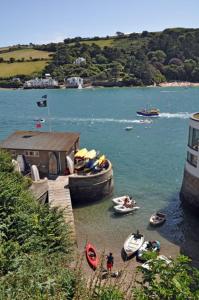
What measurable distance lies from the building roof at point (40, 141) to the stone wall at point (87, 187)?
154 inches

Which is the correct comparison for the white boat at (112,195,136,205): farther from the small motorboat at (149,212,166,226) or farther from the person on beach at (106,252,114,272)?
the person on beach at (106,252,114,272)

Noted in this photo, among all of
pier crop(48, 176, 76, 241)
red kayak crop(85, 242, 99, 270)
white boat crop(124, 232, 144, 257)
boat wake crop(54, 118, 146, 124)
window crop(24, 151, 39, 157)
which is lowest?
boat wake crop(54, 118, 146, 124)

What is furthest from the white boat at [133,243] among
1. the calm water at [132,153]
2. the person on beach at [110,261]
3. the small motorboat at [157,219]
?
the small motorboat at [157,219]

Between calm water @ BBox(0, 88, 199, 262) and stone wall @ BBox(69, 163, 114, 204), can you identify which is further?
stone wall @ BBox(69, 163, 114, 204)

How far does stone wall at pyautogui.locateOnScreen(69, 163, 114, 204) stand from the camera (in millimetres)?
43219

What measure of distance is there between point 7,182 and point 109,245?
12.6m

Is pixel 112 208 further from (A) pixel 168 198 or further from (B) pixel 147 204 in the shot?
(A) pixel 168 198

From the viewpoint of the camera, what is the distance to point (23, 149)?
44.8 metres

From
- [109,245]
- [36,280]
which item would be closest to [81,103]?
[109,245]

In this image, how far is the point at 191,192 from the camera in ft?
134

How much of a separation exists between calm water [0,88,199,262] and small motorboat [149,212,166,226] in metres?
0.69

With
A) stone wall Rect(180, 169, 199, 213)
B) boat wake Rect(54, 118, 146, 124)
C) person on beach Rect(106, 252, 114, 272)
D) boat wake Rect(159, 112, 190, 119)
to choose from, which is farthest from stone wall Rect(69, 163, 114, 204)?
boat wake Rect(159, 112, 190, 119)

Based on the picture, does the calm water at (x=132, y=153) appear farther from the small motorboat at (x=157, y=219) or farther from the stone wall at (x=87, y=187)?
the stone wall at (x=87, y=187)

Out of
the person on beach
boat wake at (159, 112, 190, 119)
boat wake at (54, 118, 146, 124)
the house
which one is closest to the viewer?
the person on beach
